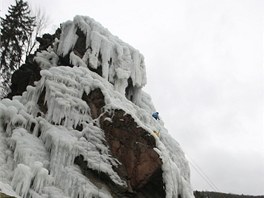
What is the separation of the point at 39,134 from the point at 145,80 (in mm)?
6835

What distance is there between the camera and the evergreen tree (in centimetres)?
2267

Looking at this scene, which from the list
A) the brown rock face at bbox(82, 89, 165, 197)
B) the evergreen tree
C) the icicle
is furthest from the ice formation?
the evergreen tree

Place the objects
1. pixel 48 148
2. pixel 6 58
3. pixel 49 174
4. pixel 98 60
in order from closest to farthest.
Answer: pixel 49 174 → pixel 48 148 → pixel 98 60 → pixel 6 58

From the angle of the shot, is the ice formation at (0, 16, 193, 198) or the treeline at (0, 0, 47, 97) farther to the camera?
the treeline at (0, 0, 47, 97)

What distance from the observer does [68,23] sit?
18031 millimetres

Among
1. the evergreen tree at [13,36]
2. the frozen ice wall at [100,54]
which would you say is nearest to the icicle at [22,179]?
the frozen ice wall at [100,54]

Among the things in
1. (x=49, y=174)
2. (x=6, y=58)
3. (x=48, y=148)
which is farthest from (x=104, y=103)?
(x=6, y=58)

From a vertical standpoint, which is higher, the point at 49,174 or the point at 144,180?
the point at 144,180

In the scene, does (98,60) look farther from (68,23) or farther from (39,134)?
(39,134)

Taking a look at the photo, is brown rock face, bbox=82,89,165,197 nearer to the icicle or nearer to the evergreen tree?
the icicle

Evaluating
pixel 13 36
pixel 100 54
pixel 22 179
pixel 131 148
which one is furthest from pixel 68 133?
pixel 13 36

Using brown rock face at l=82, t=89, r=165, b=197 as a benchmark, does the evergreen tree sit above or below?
above

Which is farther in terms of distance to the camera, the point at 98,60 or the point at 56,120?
the point at 98,60

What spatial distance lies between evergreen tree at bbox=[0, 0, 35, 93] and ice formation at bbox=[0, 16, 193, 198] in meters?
7.07
